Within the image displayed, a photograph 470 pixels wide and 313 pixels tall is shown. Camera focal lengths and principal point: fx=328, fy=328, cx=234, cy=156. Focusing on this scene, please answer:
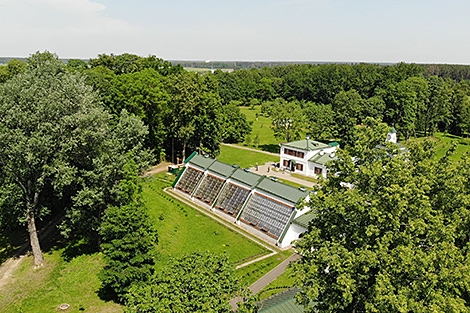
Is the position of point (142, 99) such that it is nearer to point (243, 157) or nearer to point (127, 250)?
point (243, 157)

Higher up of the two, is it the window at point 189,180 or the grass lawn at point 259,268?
the window at point 189,180

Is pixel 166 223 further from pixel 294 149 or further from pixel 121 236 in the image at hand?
pixel 294 149

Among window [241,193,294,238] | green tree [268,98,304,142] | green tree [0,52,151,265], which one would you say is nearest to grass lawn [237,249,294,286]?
window [241,193,294,238]

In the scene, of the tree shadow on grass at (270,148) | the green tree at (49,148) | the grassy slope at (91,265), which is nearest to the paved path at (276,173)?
the tree shadow on grass at (270,148)

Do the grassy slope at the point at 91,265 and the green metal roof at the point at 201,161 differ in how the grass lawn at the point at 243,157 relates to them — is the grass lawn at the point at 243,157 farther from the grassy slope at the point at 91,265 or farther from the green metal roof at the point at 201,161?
the grassy slope at the point at 91,265

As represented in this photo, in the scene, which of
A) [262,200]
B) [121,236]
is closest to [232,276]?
[121,236]

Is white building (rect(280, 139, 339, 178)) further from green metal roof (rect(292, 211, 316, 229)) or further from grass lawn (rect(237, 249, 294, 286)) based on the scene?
grass lawn (rect(237, 249, 294, 286))
